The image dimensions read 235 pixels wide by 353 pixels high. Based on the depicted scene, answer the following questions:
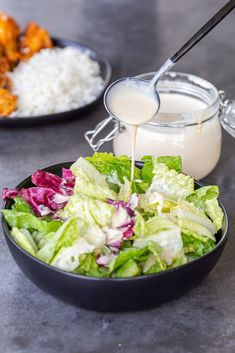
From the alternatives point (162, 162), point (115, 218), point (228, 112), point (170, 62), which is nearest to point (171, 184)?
point (162, 162)

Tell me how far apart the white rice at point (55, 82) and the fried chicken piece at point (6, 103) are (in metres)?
0.02

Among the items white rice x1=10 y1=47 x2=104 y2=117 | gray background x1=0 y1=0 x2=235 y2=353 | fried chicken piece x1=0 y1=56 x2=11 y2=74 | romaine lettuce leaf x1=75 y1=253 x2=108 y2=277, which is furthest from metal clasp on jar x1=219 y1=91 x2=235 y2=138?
fried chicken piece x1=0 y1=56 x2=11 y2=74

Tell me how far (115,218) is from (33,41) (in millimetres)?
1162

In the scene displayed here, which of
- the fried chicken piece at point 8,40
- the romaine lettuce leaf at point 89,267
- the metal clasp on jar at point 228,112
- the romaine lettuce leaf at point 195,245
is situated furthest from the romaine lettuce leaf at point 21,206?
the fried chicken piece at point 8,40

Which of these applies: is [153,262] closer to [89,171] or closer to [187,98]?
[89,171]

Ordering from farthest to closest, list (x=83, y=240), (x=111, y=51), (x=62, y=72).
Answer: (x=111, y=51) → (x=62, y=72) → (x=83, y=240)

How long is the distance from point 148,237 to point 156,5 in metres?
1.74

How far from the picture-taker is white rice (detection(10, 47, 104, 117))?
197 cm

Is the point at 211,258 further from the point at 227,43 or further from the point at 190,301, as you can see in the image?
the point at 227,43

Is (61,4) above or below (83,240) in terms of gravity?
below

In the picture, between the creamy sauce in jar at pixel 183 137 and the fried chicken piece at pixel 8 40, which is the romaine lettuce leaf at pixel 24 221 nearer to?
the creamy sauce in jar at pixel 183 137

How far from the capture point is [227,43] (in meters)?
2.45

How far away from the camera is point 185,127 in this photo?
1591 mm

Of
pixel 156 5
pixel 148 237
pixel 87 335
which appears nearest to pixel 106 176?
pixel 148 237
